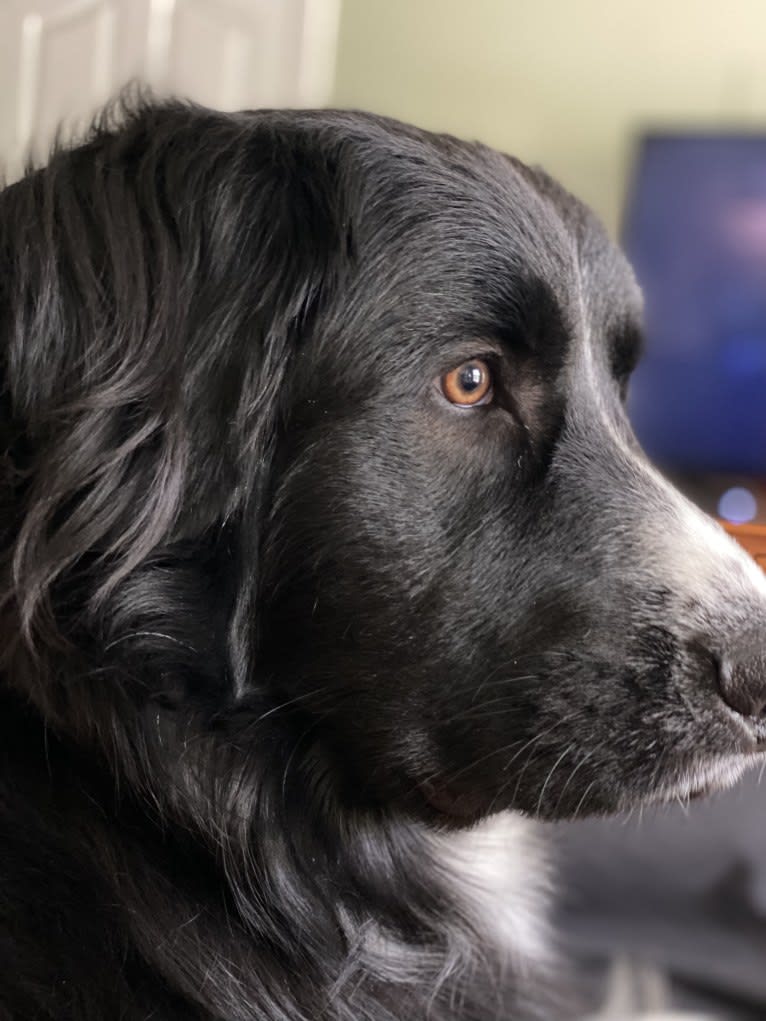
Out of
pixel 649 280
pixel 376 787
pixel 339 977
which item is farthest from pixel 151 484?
pixel 649 280

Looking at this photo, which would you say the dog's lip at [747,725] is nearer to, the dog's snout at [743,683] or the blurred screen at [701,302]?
the dog's snout at [743,683]

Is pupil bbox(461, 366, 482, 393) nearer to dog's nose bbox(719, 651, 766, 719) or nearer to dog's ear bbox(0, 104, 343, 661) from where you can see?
dog's ear bbox(0, 104, 343, 661)

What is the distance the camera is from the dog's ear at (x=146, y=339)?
34.3 inches

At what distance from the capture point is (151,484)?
2.89ft

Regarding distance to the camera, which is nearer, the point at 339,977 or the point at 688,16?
the point at 339,977

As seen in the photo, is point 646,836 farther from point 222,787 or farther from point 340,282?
point 340,282

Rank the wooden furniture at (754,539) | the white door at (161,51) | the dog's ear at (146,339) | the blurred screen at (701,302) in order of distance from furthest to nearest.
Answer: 1. the white door at (161,51)
2. the blurred screen at (701,302)
3. the wooden furniture at (754,539)
4. the dog's ear at (146,339)

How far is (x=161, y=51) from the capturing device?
326 centimetres

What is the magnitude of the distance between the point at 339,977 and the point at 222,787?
206 millimetres

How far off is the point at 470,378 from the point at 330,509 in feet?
0.59

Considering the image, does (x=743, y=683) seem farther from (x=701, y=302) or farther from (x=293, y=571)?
(x=701, y=302)

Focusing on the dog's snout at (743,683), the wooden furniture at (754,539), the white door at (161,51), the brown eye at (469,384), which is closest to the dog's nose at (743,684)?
the dog's snout at (743,683)

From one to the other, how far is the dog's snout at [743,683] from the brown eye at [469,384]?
0.32m

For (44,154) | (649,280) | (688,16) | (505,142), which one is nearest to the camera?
(44,154)
